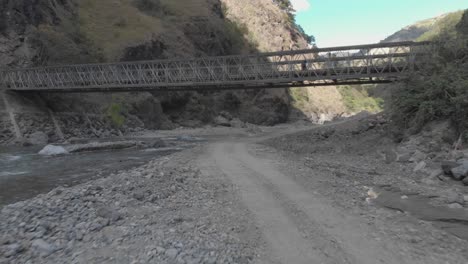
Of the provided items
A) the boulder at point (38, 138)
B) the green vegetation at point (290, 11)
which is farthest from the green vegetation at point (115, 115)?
the green vegetation at point (290, 11)

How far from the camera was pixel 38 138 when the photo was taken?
138 ft

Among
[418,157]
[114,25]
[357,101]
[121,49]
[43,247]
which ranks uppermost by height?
[114,25]

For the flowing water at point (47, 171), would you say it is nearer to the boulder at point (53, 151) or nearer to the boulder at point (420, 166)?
the boulder at point (53, 151)

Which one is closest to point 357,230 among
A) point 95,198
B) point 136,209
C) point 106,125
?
point 136,209

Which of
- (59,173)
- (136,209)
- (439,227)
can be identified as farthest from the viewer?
(59,173)

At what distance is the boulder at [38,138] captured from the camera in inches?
1606

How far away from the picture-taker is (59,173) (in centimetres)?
2006

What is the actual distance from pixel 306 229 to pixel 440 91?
16251mm

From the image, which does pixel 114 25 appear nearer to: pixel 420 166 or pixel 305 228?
pixel 420 166

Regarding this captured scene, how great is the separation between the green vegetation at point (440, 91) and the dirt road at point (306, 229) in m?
11.0

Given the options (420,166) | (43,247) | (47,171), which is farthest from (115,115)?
(43,247)

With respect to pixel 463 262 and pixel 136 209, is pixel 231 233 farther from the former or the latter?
pixel 463 262

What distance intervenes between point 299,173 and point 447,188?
17.8ft

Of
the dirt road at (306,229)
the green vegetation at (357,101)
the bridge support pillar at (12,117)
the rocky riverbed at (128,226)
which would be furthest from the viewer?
the green vegetation at (357,101)
